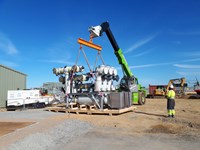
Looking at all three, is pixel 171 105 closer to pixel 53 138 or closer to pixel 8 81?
pixel 53 138

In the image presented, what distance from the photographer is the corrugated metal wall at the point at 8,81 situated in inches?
823

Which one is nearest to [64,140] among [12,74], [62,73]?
[62,73]

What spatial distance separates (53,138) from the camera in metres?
7.58

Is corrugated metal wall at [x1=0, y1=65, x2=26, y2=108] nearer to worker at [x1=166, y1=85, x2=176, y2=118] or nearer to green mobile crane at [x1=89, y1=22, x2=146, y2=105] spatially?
green mobile crane at [x1=89, y1=22, x2=146, y2=105]

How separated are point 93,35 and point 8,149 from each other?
1148cm

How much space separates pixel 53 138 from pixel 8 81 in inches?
640

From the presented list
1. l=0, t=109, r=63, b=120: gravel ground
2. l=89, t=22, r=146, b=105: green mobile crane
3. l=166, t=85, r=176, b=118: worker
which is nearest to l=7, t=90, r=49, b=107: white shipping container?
l=0, t=109, r=63, b=120: gravel ground

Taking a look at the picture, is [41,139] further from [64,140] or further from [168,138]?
[168,138]

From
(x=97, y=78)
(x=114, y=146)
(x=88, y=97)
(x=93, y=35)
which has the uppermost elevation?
(x=93, y=35)

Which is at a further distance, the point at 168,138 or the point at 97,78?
the point at 97,78

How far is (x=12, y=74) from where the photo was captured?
75.6ft

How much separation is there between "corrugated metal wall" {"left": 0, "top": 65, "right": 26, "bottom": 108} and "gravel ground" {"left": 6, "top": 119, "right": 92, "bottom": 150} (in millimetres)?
13165

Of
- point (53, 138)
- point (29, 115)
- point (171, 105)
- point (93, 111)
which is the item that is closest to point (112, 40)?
point (93, 111)

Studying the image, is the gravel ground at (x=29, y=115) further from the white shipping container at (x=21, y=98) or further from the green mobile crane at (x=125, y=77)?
the green mobile crane at (x=125, y=77)
